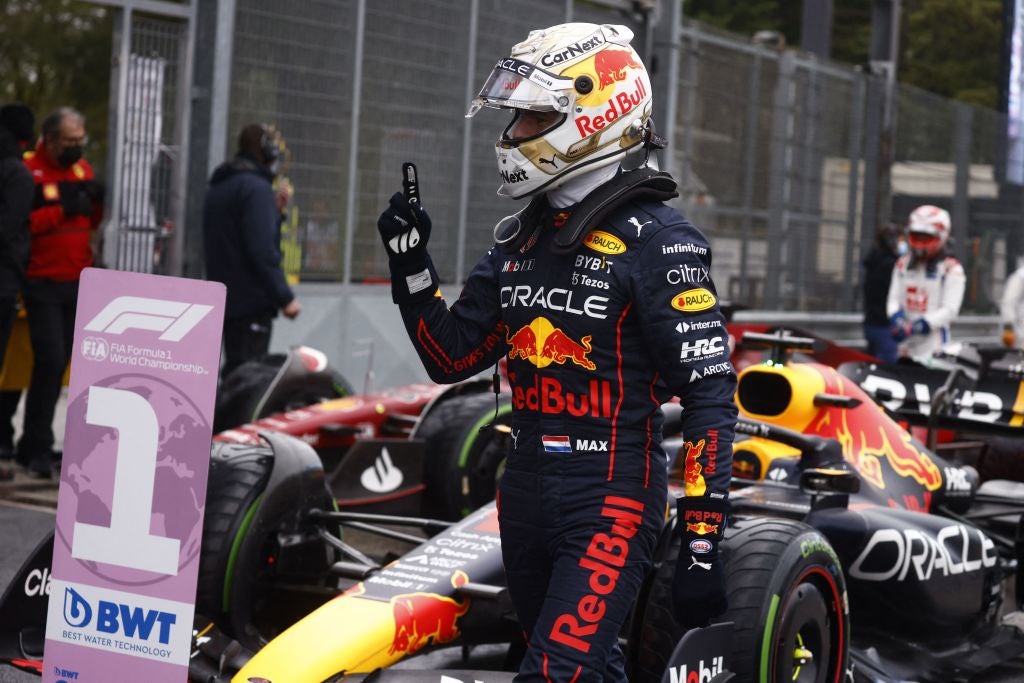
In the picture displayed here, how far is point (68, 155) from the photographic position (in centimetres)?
834

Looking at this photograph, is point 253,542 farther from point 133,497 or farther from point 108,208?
point 108,208

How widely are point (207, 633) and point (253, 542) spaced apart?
17.9 inches

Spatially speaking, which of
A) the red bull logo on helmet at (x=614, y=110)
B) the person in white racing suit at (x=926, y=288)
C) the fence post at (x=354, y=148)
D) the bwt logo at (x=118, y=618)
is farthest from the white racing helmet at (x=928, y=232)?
the bwt logo at (x=118, y=618)

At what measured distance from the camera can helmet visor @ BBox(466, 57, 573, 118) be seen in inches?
143

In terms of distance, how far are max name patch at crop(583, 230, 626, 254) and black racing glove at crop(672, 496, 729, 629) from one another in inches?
22.5

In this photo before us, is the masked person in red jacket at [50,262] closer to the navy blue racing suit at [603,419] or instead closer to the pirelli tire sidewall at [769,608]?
the pirelli tire sidewall at [769,608]

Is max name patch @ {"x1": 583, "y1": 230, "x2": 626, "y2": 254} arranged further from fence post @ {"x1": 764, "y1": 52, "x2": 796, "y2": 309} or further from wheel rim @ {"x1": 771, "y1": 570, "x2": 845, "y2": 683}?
fence post @ {"x1": 764, "y1": 52, "x2": 796, "y2": 309}

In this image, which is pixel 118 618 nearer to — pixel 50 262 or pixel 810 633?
Result: pixel 810 633

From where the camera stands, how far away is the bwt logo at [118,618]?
3623mm

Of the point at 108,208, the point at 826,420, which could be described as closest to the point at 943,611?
the point at 826,420

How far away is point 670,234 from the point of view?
11.6 ft

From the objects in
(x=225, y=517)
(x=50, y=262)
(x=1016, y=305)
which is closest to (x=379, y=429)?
(x=50, y=262)

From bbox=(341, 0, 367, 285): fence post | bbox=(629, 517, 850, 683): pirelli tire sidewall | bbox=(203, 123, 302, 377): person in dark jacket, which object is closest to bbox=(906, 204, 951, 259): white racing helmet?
bbox=(341, 0, 367, 285): fence post

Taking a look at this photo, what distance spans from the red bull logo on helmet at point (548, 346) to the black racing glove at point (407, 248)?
30 cm
